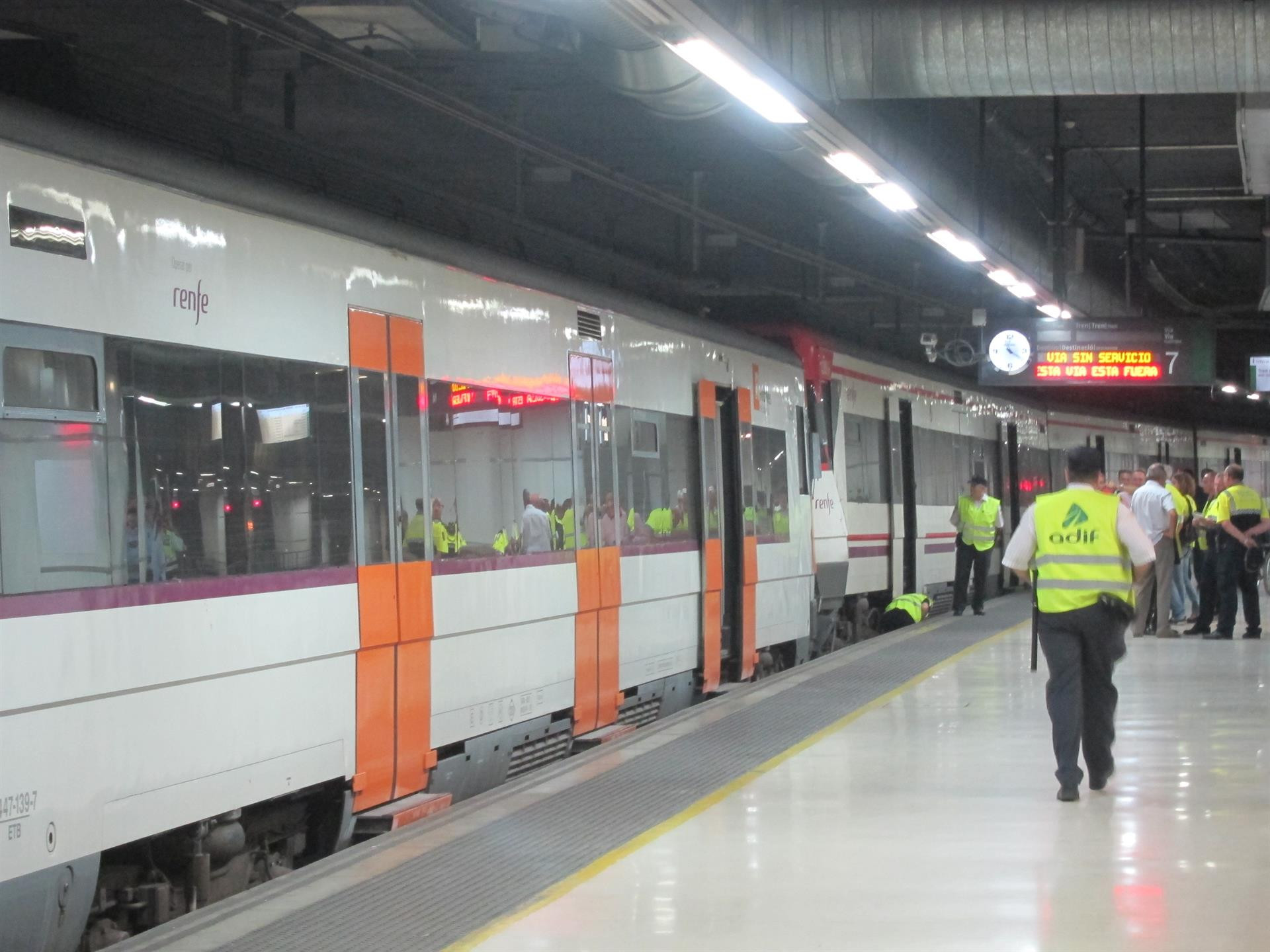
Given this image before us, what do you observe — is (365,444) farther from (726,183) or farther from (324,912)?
(726,183)

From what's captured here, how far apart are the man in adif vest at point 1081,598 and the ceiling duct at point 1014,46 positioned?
10.3ft

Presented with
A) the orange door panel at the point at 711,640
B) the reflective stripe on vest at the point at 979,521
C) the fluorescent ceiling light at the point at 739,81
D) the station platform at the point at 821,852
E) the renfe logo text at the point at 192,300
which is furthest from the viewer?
the reflective stripe on vest at the point at 979,521

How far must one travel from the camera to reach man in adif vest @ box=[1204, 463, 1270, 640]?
15.2 m

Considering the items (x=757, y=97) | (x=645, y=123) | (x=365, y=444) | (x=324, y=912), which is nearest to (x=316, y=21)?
(x=645, y=123)

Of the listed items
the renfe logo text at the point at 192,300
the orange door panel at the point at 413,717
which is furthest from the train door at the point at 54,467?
the orange door panel at the point at 413,717

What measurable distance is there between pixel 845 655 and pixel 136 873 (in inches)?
376

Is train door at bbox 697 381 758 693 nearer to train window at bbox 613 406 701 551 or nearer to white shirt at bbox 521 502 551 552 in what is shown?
train window at bbox 613 406 701 551

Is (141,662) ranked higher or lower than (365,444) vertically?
lower

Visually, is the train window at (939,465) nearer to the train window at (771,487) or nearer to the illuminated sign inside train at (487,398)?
the train window at (771,487)

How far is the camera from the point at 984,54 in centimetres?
999

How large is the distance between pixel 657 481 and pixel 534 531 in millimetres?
2316

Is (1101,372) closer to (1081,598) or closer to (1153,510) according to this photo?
(1153,510)

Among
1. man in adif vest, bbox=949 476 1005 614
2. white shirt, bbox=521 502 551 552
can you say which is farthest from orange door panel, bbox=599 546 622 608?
man in adif vest, bbox=949 476 1005 614

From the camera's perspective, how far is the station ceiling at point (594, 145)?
8477 mm
